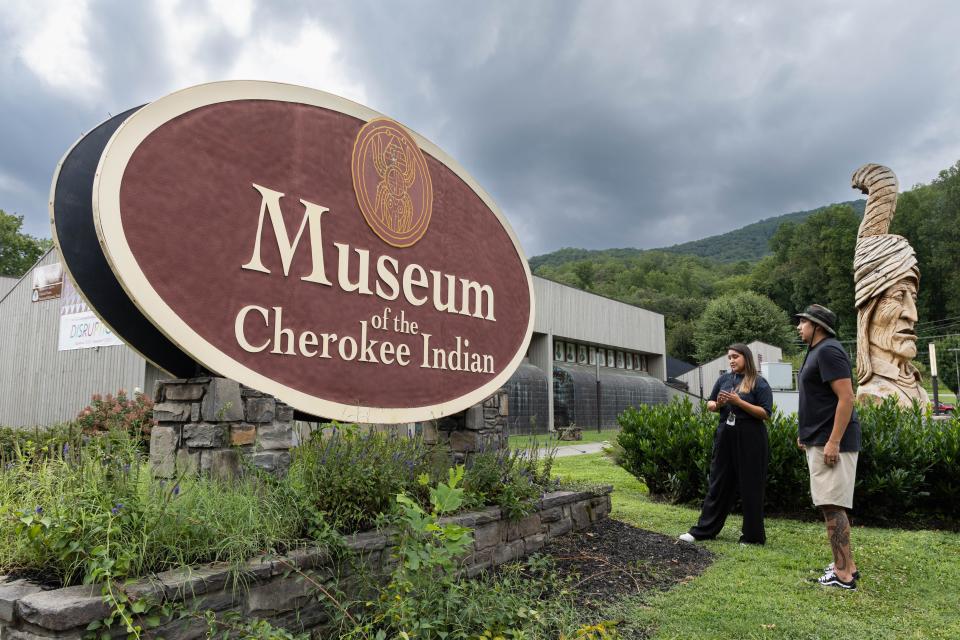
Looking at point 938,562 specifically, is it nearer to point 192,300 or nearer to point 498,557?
point 498,557

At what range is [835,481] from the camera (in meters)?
4.12

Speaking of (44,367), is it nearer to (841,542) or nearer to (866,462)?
(866,462)

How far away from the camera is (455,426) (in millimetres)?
5238

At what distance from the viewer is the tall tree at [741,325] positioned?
156 ft

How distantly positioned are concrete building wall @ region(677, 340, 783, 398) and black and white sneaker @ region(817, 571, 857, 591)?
36.7 metres

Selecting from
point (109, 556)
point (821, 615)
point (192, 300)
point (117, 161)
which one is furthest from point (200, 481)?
point (821, 615)

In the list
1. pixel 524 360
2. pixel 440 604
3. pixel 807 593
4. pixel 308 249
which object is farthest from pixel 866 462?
pixel 524 360

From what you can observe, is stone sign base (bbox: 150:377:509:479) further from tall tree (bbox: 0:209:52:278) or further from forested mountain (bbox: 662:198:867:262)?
forested mountain (bbox: 662:198:867:262)

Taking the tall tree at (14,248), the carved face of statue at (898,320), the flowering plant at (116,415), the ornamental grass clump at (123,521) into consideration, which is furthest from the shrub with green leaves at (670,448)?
the tall tree at (14,248)

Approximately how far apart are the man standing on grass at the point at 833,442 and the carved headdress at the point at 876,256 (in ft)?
27.4

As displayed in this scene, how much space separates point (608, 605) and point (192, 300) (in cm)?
306

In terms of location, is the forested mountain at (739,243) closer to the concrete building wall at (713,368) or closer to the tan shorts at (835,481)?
the concrete building wall at (713,368)

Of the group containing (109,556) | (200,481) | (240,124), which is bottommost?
(109,556)

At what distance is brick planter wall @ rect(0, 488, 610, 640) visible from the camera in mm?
2209
